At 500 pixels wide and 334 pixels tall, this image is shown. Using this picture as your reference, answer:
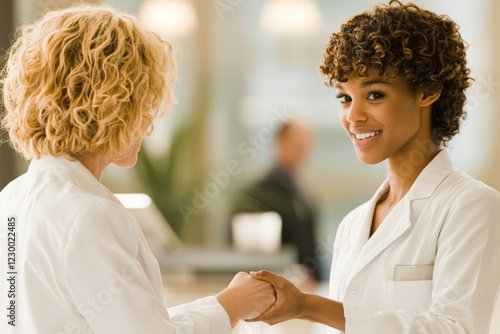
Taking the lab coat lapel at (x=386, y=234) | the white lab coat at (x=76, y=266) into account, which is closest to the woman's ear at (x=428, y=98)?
the lab coat lapel at (x=386, y=234)

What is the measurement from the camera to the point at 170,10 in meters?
6.93

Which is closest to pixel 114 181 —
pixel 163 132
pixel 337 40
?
pixel 163 132

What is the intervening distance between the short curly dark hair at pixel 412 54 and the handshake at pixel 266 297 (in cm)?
53

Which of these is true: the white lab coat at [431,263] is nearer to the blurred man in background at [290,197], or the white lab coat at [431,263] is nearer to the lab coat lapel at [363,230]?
the lab coat lapel at [363,230]

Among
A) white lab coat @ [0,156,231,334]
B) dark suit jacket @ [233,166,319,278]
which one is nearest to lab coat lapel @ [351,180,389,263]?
white lab coat @ [0,156,231,334]

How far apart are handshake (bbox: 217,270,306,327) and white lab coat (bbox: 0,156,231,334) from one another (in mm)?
340

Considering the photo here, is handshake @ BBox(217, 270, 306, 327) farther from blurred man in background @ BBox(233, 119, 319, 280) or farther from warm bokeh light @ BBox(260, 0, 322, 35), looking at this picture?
warm bokeh light @ BBox(260, 0, 322, 35)

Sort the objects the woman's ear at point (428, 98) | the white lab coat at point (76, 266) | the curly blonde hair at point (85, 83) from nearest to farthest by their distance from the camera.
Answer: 1. the white lab coat at point (76, 266)
2. the curly blonde hair at point (85, 83)
3. the woman's ear at point (428, 98)

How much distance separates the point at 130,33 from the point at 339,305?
0.79 metres

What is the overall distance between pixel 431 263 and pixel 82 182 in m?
0.84

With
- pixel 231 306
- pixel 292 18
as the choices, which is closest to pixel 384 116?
pixel 231 306

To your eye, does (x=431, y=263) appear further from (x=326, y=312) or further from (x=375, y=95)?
(x=375, y=95)

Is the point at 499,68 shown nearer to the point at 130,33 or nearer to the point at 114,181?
the point at 114,181

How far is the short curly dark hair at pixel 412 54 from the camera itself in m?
1.92
